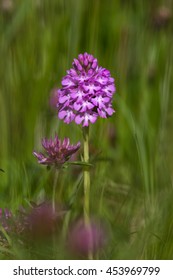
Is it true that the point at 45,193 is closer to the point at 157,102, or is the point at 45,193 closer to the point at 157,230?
the point at 157,230

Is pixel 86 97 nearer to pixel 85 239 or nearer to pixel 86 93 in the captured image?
pixel 86 93

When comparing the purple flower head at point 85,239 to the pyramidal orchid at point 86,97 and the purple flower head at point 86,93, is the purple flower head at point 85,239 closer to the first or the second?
the pyramidal orchid at point 86,97

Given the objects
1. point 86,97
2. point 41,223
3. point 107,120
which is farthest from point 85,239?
point 107,120

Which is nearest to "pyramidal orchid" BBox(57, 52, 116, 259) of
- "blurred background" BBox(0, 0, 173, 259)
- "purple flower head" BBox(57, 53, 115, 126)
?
"purple flower head" BBox(57, 53, 115, 126)

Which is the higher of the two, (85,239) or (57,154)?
(57,154)

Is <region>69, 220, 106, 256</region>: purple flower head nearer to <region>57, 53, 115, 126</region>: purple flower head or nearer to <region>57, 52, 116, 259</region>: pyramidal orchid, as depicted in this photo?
<region>57, 52, 116, 259</region>: pyramidal orchid

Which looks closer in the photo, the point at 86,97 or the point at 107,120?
the point at 86,97
